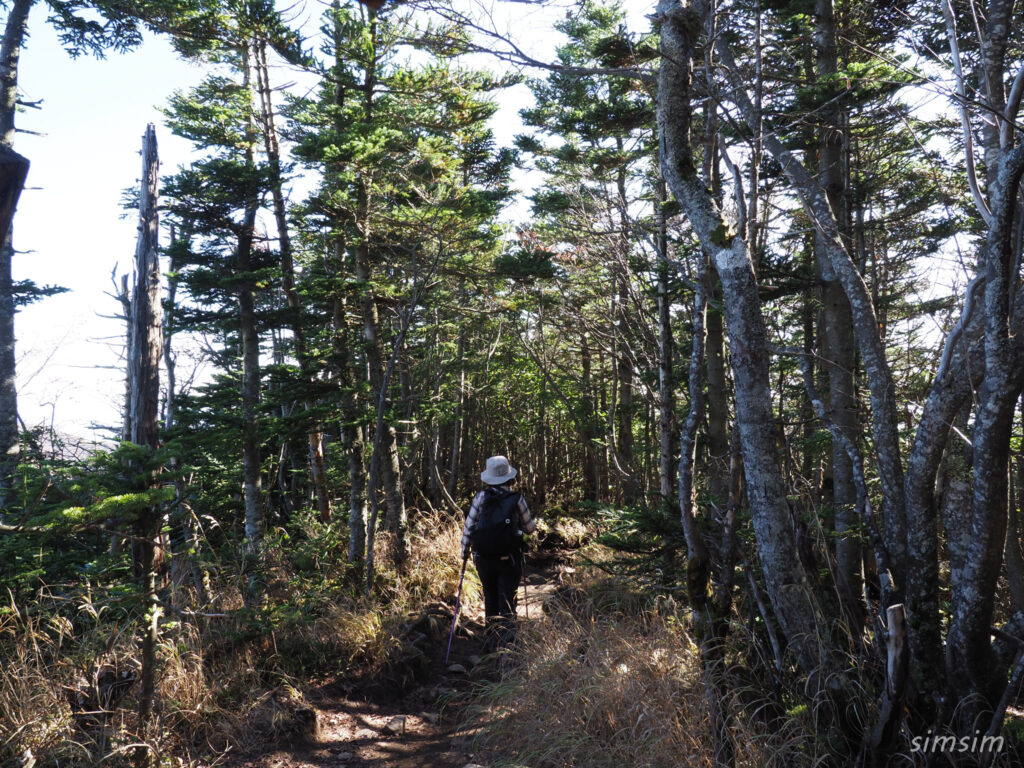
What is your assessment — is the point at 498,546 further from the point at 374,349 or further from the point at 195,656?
the point at 374,349

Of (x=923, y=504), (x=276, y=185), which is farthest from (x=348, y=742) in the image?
(x=276, y=185)

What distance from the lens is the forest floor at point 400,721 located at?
13.6ft

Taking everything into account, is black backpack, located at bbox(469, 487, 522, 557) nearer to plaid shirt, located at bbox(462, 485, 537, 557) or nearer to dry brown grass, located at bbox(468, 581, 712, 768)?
plaid shirt, located at bbox(462, 485, 537, 557)

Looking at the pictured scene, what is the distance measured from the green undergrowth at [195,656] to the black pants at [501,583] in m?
0.92

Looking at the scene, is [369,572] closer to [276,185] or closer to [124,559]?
[124,559]

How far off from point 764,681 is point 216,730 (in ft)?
11.6

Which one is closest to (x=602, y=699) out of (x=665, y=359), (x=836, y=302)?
(x=665, y=359)

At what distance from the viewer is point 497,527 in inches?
225

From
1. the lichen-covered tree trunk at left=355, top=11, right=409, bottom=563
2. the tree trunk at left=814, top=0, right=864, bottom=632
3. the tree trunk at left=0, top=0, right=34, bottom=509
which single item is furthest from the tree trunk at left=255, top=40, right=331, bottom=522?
the tree trunk at left=814, top=0, right=864, bottom=632

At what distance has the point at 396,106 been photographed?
801 cm

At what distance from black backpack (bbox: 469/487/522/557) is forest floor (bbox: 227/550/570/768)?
2.35ft

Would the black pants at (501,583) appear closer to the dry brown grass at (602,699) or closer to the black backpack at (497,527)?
the black backpack at (497,527)

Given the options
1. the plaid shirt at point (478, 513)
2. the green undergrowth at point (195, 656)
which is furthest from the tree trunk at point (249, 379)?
the plaid shirt at point (478, 513)

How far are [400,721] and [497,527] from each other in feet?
5.82
